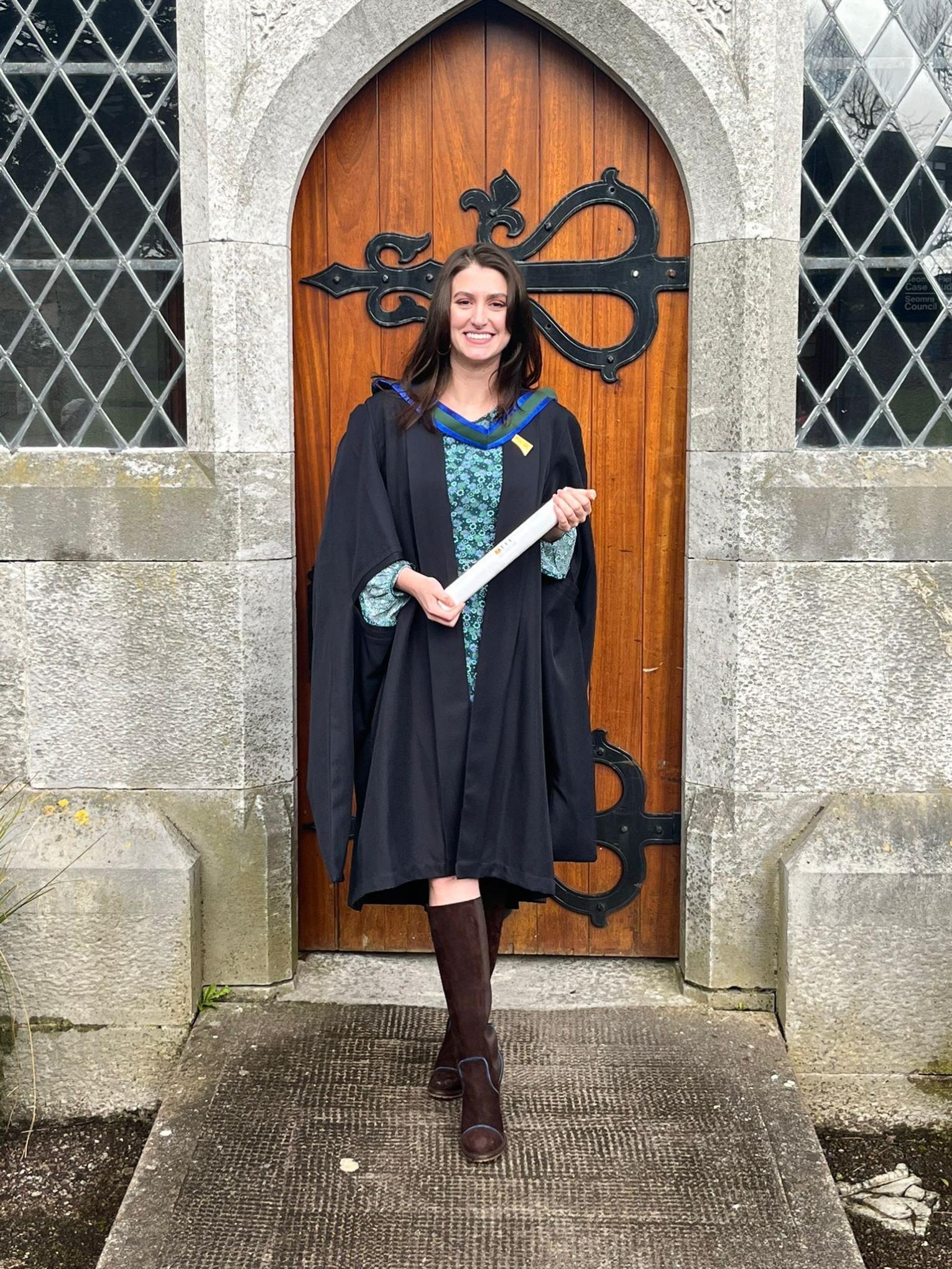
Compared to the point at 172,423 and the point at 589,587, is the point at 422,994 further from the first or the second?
the point at 172,423

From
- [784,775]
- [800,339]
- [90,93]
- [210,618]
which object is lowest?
[784,775]

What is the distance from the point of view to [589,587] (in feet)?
10.2

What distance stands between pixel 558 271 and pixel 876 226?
82 cm

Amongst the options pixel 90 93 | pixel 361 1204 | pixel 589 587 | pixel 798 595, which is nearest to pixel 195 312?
pixel 90 93

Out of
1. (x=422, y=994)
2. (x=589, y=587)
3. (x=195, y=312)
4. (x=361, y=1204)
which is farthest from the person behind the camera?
(x=422, y=994)

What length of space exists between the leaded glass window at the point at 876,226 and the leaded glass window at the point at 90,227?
163 centimetres

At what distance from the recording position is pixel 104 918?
338 cm

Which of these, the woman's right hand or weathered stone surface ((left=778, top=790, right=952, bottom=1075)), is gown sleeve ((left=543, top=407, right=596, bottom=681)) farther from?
weathered stone surface ((left=778, top=790, right=952, bottom=1075))

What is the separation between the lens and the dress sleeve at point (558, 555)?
296 cm

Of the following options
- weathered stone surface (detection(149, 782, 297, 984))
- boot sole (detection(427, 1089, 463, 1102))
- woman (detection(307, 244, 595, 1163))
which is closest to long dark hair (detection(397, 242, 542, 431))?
woman (detection(307, 244, 595, 1163))

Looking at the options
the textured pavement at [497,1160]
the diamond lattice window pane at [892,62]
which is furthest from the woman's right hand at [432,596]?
the diamond lattice window pane at [892,62]

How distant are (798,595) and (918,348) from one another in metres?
0.72

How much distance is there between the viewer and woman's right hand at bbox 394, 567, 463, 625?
2713 mm

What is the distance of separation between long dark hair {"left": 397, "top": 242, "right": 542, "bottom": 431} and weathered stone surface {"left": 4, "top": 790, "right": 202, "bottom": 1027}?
4.39 ft
